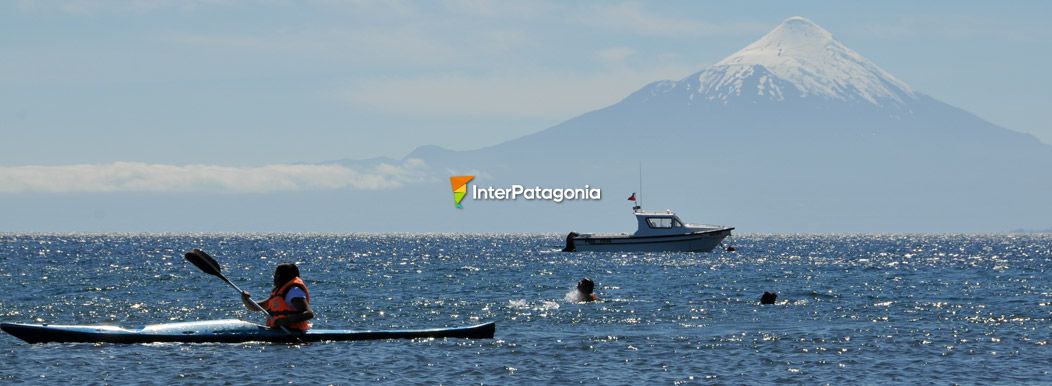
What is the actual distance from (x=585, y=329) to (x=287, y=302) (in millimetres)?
8721

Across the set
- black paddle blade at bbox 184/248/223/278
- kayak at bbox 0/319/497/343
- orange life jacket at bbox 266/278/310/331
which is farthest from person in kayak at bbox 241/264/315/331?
black paddle blade at bbox 184/248/223/278

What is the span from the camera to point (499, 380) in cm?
2425

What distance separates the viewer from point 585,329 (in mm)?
33594

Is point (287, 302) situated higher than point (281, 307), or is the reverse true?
point (287, 302)

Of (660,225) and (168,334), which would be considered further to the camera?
(660,225)

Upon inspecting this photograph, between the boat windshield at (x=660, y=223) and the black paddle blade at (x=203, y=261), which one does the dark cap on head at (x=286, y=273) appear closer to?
the black paddle blade at (x=203, y=261)

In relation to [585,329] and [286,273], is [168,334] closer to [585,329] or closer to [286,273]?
[286,273]

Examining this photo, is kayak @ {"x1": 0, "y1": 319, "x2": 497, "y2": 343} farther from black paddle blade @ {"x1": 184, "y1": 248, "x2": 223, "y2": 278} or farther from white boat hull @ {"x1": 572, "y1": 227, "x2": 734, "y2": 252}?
white boat hull @ {"x1": 572, "y1": 227, "x2": 734, "y2": 252}

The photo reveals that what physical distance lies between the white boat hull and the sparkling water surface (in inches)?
1246

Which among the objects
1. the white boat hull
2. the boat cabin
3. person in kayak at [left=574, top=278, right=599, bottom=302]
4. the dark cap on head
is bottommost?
person in kayak at [left=574, top=278, right=599, bottom=302]

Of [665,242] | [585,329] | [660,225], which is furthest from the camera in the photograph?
[660,225]

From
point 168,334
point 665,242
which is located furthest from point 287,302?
point 665,242

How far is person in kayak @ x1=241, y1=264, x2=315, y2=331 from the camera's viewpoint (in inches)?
1061

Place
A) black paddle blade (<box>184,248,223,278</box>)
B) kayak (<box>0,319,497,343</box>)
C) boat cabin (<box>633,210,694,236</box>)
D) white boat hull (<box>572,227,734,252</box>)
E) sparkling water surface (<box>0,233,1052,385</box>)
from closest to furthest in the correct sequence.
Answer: sparkling water surface (<box>0,233,1052,385</box>), kayak (<box>0,319,497,343</box>), black paddle blade (<box>184,248,223,278</box>), boat cabin (<box>633,210,694,236</box>), white boat hull (<box>572,227,734,252</box>)
